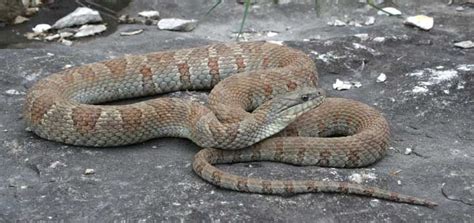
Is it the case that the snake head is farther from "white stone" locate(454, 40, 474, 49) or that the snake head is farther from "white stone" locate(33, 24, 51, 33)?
"white stone" locate(33, 24, 51, 33)

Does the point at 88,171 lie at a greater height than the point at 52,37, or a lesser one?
greater

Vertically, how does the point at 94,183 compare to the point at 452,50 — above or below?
above

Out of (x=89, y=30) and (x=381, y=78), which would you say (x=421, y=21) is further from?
(x=89, y=30)

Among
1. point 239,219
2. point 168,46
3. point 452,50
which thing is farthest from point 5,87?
point 452,50

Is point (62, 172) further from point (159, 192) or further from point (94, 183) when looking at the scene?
point (159, 192)

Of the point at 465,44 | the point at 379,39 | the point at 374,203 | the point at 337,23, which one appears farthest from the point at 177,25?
the point at 374,203

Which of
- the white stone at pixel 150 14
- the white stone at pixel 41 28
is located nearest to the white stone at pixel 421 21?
the white stone at pixel 150 14
